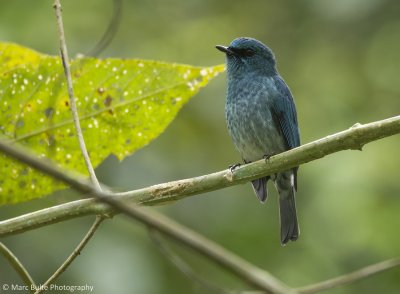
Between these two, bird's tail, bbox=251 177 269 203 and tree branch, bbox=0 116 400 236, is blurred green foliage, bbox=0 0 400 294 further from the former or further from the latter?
tree branch, bbox=0 116 400 236

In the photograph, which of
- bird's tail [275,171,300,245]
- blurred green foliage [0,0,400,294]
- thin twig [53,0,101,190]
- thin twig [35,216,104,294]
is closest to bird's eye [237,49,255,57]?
bird's tail [275,171,300,245]

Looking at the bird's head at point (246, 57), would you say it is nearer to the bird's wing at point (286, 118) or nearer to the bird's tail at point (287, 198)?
the bird's wing at point (286, 118)

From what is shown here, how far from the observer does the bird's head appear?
16.2 feet

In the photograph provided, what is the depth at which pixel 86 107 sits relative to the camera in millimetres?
2863

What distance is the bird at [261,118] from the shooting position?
15.0 feet

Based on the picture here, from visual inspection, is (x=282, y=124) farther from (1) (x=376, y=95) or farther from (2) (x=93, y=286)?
(1) (x=376, y=95)

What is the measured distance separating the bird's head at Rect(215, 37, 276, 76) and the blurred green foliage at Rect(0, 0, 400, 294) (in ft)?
3.01

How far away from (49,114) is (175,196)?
2.07 feet

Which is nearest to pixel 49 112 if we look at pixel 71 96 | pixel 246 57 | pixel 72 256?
pixel 71 96

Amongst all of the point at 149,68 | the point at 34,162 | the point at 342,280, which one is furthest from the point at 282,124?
the point at 34,162

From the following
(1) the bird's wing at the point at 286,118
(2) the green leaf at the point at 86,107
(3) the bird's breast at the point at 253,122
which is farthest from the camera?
(1) the bird's wing at the point at 286,118

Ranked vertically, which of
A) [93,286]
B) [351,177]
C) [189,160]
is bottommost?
[93,286]

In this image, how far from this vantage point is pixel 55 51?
6.02m

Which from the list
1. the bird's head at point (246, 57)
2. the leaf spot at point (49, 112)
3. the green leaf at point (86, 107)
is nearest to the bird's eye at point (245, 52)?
the bird's head at point (246, 57)
